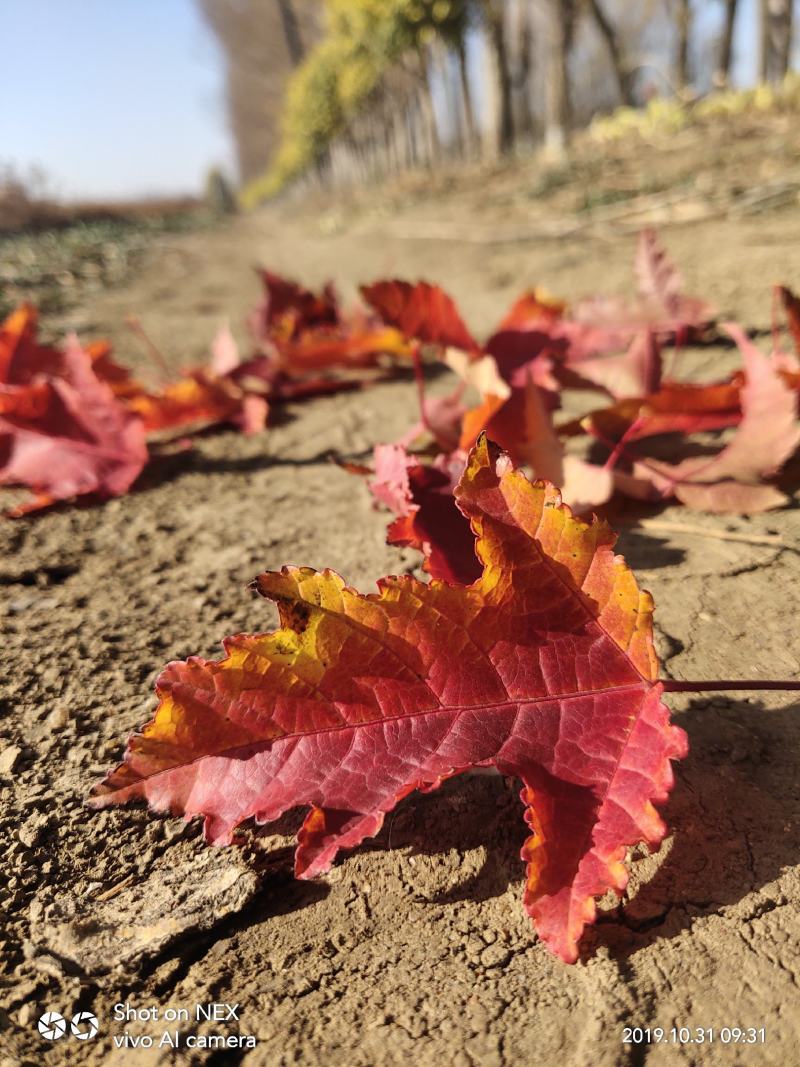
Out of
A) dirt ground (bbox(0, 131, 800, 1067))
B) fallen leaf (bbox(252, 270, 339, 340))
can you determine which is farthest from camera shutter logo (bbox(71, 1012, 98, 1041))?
fallen leaf (bbox(252, 270, 339, 340))

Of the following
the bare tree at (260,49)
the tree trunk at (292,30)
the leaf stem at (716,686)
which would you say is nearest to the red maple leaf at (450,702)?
the leaf stem at (716,686)

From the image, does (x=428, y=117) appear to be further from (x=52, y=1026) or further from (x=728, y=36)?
(x=52, y=1026)

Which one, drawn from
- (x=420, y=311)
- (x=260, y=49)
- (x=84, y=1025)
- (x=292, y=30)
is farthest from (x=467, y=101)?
(x=260, y=49)

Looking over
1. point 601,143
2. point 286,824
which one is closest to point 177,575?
point 286,824

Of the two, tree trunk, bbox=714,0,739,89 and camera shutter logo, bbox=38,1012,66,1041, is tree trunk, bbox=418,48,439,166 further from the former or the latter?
camera shutter logo, bbox=38,1012,66,1041

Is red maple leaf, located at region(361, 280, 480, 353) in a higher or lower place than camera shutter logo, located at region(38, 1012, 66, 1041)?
higher

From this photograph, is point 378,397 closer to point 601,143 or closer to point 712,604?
point 712,604

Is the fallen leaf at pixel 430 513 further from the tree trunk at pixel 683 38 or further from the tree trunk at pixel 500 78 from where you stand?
the tree trunk at pixel 683 38
